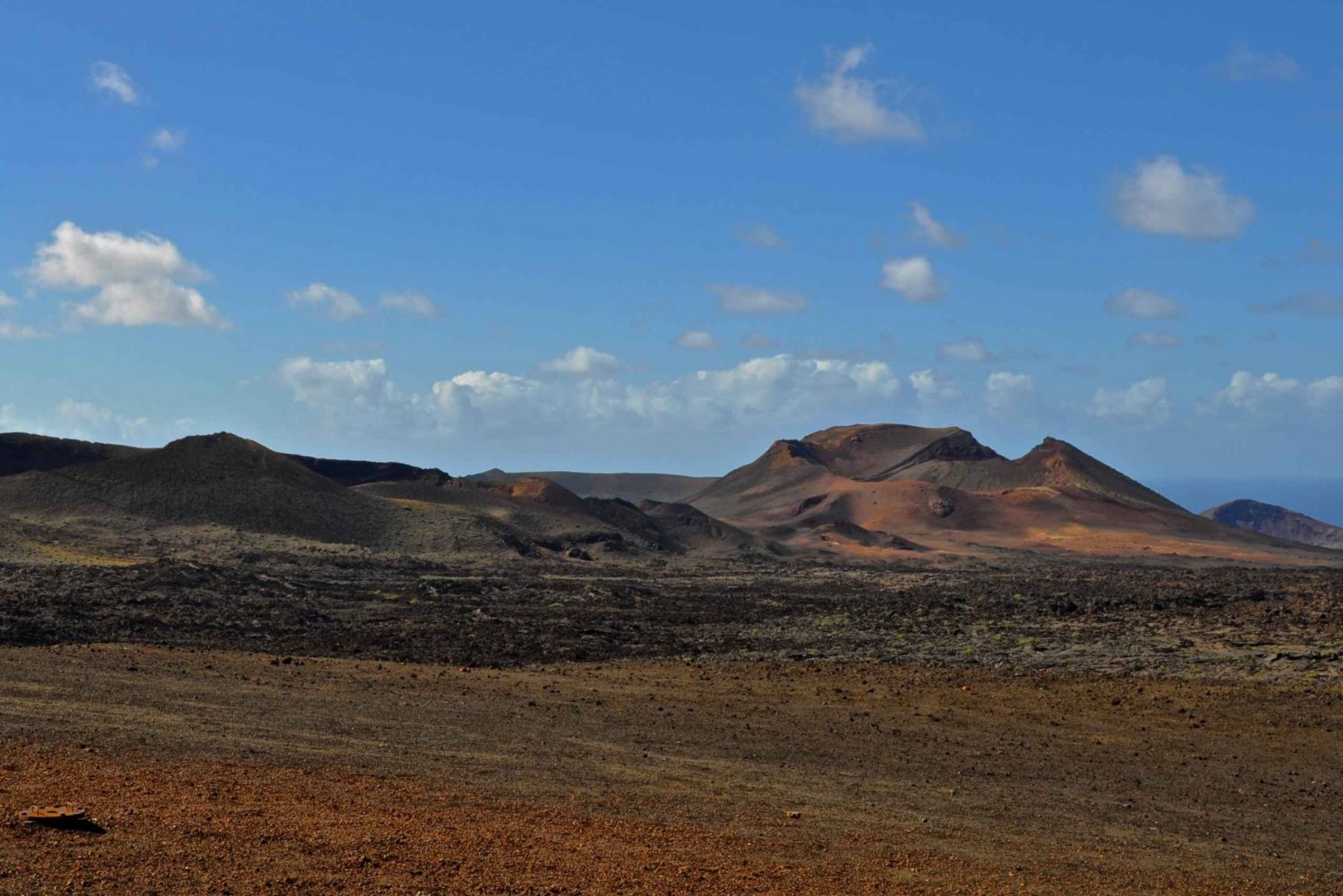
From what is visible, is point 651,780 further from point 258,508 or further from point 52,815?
point 258,508

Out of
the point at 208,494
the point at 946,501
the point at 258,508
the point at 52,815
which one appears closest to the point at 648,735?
the point at 52,815

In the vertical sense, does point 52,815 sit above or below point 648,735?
above

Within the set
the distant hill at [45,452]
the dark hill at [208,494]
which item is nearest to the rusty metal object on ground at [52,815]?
the dark hill at [208,494]

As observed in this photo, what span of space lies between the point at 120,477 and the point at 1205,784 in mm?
78695

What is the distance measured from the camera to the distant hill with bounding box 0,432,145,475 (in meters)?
103

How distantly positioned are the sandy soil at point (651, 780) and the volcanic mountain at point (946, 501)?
8744cm

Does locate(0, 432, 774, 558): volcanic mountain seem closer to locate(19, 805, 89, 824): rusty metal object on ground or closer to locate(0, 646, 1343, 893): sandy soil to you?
locate(0, 646, 1343, 893): sandy soil

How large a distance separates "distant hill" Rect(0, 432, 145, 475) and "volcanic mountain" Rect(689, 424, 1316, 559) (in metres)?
57.2

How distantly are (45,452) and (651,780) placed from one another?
4024 inches

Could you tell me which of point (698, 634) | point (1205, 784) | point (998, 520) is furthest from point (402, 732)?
point (998, 520)

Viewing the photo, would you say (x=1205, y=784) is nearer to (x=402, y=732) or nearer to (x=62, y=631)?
(x=402, y=732)

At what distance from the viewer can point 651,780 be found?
621 inches

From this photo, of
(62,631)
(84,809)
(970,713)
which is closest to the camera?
(84,809)

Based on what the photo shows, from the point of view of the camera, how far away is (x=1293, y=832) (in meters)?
14.8
